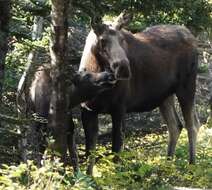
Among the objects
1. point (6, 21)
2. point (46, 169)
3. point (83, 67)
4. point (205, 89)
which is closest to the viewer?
point (46, 169)

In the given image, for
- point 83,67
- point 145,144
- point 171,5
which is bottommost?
point 145,144

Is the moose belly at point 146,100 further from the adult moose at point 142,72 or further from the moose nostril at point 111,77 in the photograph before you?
the moose nostril at point 111,77

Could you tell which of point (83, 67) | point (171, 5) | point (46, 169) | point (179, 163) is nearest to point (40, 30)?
point (83, 67)

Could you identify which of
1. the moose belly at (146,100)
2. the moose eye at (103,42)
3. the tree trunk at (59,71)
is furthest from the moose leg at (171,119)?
the tree trunk at (59,71)

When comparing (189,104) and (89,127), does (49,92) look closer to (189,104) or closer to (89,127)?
(89,127)

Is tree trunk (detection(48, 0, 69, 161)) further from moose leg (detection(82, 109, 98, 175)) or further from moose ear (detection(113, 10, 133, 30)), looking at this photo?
moose ear (detection(113, 10, 133, 30))

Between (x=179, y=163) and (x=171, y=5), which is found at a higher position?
(x=171, y=5)

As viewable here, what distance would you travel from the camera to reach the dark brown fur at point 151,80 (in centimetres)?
923

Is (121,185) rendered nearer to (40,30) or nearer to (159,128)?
(40,30)

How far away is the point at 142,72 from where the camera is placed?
10.0 meters

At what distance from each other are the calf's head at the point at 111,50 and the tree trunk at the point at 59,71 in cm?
169

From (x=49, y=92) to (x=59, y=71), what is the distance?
63.1 inches

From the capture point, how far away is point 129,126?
1434 centimetres

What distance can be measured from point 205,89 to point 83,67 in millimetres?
9379
